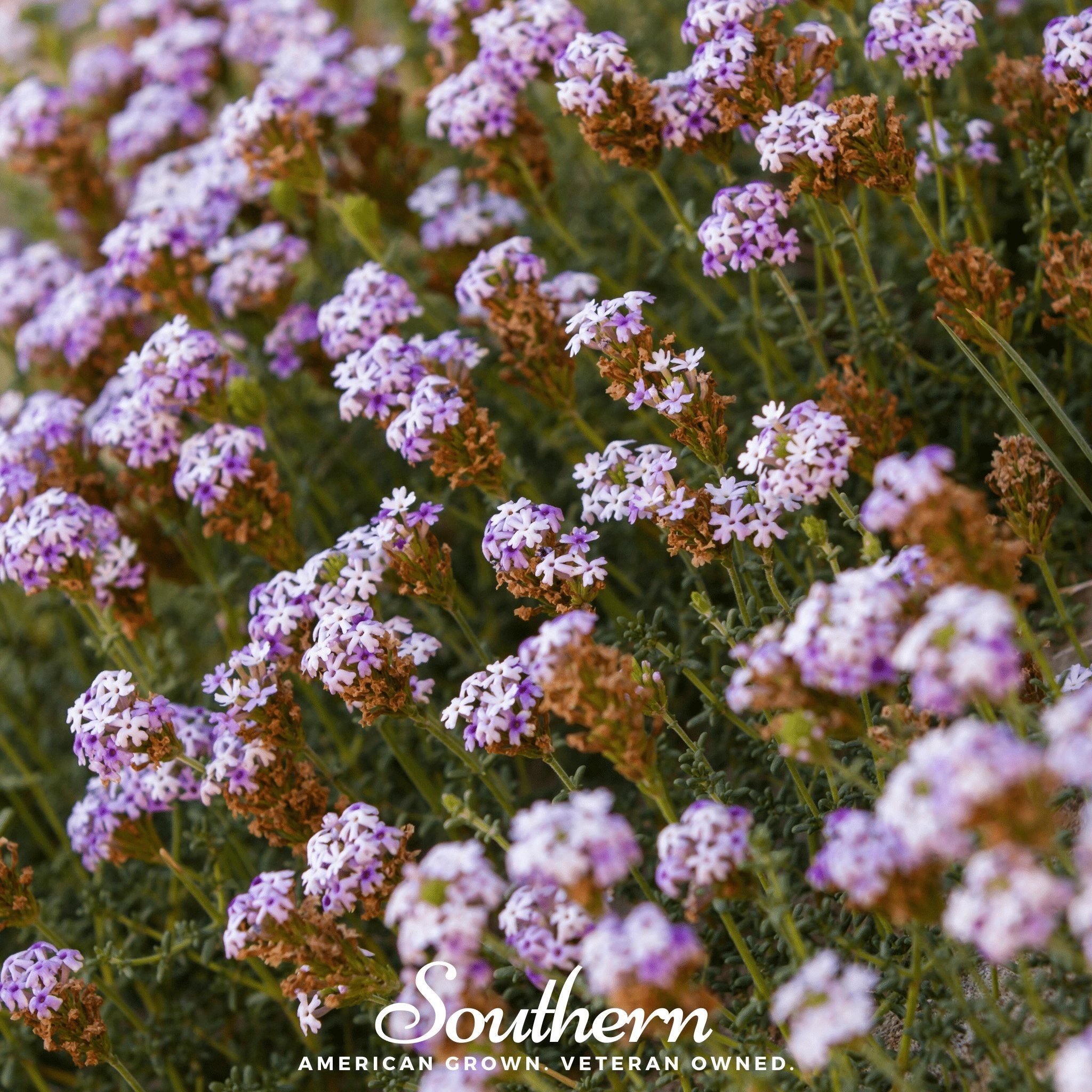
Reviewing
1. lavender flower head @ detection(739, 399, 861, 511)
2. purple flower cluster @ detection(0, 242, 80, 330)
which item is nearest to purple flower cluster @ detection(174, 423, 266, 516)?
lavender flower head @ detection(739, 399, 861, 511)

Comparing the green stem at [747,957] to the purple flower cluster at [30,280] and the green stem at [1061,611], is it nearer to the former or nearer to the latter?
the green stem at [1061,611]

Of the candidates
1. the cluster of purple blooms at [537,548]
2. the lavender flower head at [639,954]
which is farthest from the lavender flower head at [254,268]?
the lavender flower head at [639,954]

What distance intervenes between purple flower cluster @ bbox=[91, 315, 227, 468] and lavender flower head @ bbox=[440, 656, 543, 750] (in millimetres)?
1403

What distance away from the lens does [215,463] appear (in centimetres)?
346

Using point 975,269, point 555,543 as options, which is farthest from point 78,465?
point 975,269

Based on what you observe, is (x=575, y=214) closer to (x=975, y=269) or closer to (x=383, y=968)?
(x=975, y=269)

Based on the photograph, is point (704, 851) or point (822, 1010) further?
point (704, 851)

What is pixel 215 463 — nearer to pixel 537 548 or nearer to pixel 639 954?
pixel 537 548

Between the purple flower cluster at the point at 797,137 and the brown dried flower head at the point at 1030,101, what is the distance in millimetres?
764

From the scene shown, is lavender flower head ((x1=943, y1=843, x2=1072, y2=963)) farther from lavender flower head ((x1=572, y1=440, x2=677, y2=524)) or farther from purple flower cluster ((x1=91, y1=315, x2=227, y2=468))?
purple flower cluster ((x1=91, y1=315, x2=227, y2=468))

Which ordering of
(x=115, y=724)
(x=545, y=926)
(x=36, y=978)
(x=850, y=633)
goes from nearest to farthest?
1. (x=850, y=633)
2. (x=545, y=926)
3. (x=36, y=978)
4. (x=115, y=724)

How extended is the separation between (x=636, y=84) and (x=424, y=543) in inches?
54.1

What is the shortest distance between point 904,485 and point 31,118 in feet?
13.6

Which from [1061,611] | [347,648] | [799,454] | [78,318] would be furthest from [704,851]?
[78,318]
